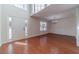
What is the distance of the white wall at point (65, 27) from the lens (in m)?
6.02

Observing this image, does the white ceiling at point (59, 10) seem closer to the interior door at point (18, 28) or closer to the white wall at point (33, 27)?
the white wall at point (33, 27)

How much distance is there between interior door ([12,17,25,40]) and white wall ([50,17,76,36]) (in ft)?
6.15

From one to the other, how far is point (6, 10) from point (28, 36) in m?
2.39

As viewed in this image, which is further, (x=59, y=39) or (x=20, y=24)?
(x=20, y=24)

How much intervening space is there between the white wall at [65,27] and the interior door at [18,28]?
1875mm

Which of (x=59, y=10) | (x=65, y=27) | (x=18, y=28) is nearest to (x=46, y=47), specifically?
(x=65, y=27)

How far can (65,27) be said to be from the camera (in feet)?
20.2

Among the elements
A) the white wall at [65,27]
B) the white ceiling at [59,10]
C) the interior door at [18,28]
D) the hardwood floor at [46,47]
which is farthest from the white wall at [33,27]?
the white wall at [65,27]

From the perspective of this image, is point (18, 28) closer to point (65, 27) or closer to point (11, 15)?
point (11, 15)

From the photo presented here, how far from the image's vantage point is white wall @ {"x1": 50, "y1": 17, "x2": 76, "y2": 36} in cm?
602

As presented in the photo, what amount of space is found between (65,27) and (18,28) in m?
2.57

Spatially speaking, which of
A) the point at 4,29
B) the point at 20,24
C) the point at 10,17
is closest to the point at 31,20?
the point at 20,24
